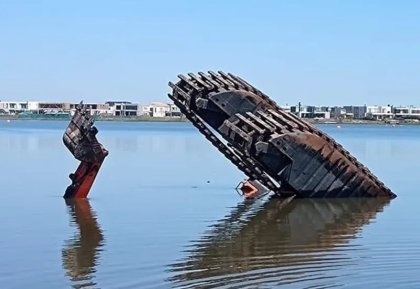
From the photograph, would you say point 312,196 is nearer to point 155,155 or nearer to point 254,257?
point 254,257

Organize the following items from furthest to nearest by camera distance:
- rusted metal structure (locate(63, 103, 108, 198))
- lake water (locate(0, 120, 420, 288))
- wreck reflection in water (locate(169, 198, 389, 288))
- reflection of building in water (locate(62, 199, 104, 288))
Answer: rusted metal structure (locate(63, 103, 108, 198))
reflection of building in water (locate(62, 199, 104, 288))
lake water (locate(0, 120, 420, 288))
wreck reflection in water (locate(169, 198, 389, 288))

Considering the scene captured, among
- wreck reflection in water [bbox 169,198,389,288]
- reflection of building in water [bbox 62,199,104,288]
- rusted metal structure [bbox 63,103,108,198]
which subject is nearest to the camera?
wreck reflection in water [bbox 169,198,389,288]

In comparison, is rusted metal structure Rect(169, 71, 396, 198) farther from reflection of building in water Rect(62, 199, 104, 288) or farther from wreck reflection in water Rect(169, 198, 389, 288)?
reflection of building in water Rect(62, 199, 104, 288)

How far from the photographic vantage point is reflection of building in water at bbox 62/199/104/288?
54.8 feet

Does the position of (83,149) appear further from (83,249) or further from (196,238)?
(83,249)

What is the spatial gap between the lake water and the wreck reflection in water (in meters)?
0.03

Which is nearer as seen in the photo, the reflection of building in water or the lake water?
the lake water

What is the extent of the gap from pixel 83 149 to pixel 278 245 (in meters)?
9.97

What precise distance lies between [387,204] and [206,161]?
27.1m

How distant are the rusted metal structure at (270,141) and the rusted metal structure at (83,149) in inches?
147

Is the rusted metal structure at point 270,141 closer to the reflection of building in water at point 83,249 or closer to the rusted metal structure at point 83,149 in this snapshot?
the rusted metal structure at point 83,149

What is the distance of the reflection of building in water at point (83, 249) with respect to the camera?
16.7 metres

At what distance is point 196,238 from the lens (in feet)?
71.9

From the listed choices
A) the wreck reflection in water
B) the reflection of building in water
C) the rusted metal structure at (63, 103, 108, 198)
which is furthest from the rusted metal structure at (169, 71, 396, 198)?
the reflection of building in water
